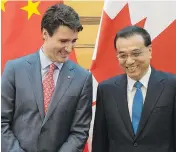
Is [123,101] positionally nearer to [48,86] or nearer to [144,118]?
[144,118]

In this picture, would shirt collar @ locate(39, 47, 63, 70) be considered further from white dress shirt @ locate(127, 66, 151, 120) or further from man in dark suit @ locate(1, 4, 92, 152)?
white dress shirt @ locate(127, 66, 151, 120)

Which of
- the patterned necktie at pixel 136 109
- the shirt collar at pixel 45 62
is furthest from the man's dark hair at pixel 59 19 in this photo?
the patterned necktie at pixel 136 109

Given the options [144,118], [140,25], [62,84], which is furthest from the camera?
[140,25]

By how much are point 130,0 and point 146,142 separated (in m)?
1.07

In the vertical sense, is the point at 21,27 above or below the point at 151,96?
above

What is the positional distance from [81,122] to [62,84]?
226 mm

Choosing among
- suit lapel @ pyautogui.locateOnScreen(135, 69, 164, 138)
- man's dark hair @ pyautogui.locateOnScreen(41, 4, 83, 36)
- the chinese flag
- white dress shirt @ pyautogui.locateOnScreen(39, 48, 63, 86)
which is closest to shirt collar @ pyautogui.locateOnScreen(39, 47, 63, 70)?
white dress shirt @ pyautogui.locateOnScreen(39, 48, 63, 86)

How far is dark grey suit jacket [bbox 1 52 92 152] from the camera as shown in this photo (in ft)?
7.57

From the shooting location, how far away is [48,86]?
2.36 meters

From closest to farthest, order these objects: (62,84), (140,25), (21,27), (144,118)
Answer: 1. (144,118)
2. (62,84)
3. (140,25)
4. (21,27)

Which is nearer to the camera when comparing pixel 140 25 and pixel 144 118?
pixel 144 118

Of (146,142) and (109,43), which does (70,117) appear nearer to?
(146,142)

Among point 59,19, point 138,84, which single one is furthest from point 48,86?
point 138,84

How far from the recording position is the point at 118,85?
238cm
